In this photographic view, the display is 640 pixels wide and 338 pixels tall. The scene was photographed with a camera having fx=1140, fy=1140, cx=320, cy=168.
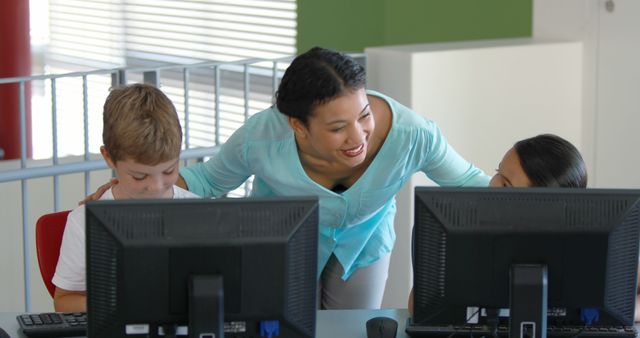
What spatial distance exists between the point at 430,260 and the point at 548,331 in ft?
1.03

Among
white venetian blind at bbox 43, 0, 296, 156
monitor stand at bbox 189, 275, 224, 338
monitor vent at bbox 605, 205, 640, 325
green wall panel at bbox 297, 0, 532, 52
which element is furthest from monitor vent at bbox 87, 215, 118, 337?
white venetian blind at bbox 43, 0, 296, 156

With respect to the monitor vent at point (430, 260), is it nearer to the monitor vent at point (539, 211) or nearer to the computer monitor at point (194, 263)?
the monitor vent at point (539, 211)

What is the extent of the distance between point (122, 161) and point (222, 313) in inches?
26.2

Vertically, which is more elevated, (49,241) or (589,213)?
(589,213)

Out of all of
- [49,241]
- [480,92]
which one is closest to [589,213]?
[49,241]

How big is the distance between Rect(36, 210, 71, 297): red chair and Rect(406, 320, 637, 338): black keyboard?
0.94 m

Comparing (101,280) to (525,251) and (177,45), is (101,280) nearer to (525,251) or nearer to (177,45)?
(525,251)

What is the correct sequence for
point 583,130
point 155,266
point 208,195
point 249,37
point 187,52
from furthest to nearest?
point 187,52, point 249,37, point 583,130, point 208,195, point 155,266

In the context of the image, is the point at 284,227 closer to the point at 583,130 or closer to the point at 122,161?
the point at 122,161

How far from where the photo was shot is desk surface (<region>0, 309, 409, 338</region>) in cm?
252

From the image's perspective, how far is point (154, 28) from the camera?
8.54 metres

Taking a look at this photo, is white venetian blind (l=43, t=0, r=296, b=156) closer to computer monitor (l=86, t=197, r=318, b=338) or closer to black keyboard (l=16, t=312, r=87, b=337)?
black keyboard (l=16, t=312, r=87, b=337)

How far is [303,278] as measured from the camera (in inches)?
84.1

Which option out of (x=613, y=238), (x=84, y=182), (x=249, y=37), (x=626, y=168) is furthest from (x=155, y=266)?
(x=249, y=37)
